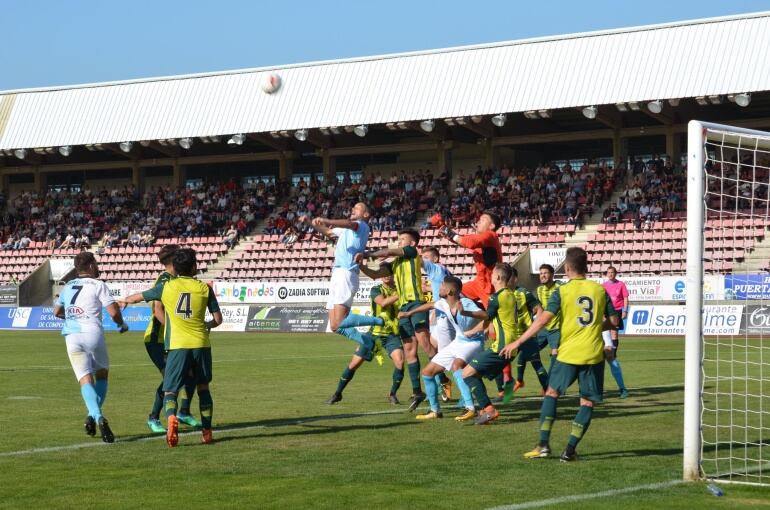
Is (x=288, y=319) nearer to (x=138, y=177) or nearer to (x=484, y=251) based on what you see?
(x=138, y=177)

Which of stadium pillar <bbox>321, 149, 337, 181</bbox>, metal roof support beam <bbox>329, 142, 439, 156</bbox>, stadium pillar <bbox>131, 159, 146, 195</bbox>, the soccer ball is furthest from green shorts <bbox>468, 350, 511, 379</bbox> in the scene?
stadium pillar <bbox>131, 159, 146, 195</bbox>

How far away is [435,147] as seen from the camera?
50906 mm

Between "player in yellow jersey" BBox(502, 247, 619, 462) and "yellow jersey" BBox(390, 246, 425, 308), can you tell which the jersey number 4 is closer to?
"player in yellow jersey" BBox(502, 247, 619, 462)

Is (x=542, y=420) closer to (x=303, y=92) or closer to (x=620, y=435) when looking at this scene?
(x=620, y=435)

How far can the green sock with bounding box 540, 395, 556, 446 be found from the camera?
10.3m

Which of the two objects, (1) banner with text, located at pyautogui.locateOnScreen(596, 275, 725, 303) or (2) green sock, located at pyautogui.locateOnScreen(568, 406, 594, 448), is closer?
(2) green sock, located at pyautogui.locateOnScreen(568, 406, 594, 448)

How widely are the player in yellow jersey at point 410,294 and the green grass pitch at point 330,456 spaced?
738mm

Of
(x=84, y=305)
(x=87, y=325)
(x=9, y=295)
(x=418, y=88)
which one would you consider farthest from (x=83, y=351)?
(x=9, y=295)

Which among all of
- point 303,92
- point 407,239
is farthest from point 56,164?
point 407,239

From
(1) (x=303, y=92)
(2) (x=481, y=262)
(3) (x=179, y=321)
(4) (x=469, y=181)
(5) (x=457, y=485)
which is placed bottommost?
(5) (x=457, y=485)

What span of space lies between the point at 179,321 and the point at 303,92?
37.7 metres

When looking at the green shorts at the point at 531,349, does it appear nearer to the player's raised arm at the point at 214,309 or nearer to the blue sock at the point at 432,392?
the blue sock at the point at 432,392

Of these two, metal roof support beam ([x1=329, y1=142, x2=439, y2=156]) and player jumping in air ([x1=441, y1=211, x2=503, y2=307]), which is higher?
metal roof support beam ([x1=329, y1=142, x2=439, y2=156])

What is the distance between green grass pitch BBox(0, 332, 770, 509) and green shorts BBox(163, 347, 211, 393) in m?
0.64
